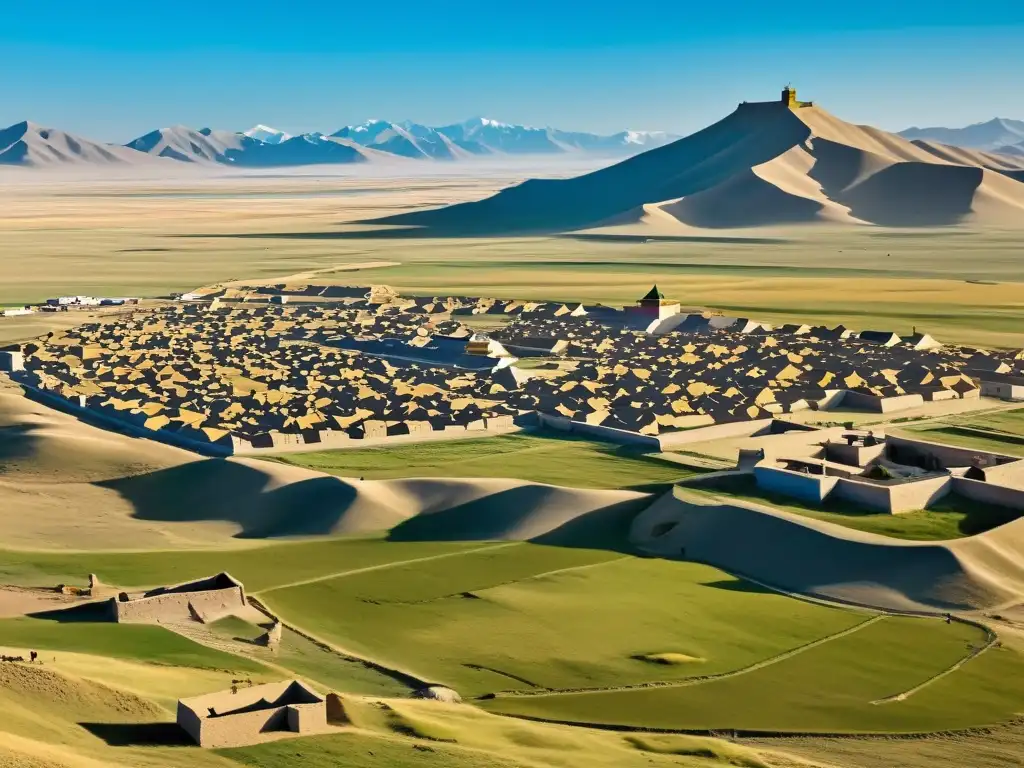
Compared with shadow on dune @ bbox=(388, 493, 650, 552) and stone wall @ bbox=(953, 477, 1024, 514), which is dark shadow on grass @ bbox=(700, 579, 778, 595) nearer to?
shadow on dune @ bbox=(388, 493, 650, 552)

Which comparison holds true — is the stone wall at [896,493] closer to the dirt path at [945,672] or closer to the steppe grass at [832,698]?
the dirt path at [945,672]

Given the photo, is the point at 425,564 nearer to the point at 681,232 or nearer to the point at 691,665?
the point at 691,665

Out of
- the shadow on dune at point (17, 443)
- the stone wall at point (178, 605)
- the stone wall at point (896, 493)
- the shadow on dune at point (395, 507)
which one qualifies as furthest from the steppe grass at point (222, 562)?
the shadow on dune at point (17, 443)

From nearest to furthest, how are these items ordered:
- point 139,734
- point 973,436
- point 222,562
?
point 139,734 < point 222,562 < point 973,436

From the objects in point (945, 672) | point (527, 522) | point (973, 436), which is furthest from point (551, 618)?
point (973, 436)

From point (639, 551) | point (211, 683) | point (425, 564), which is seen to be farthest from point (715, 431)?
Answer: point (211, 683)

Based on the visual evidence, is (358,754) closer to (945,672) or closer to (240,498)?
(945,672)
